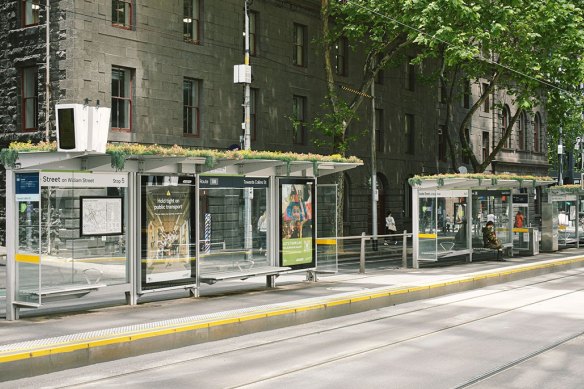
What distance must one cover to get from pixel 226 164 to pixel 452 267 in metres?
11.7

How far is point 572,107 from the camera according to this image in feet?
141

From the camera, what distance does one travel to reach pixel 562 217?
35.2m

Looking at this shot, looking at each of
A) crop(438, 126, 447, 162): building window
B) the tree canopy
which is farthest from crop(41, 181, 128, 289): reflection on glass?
crop(438, 126, 447, 162): building window

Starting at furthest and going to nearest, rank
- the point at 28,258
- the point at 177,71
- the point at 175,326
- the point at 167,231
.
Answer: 1. the point at 177,71
2. the point at 167,231
3. the point at 28,258
4. the point at 175,326

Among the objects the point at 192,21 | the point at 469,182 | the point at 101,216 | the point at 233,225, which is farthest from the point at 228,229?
the point at 192,21

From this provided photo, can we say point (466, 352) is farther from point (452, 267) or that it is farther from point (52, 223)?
point (452, 267)

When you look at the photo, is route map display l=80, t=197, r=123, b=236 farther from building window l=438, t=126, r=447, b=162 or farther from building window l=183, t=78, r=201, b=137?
building window l=438, t=126, r=447, b=162

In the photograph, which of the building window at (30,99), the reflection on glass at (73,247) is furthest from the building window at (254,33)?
the reflection on glass at (73,247)

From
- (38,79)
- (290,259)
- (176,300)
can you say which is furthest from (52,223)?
(38,79)

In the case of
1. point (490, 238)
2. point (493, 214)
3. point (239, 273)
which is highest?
point (493, 214)

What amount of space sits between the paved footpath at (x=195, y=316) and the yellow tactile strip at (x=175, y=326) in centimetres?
1

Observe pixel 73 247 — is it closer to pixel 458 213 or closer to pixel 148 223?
pixel 148 223

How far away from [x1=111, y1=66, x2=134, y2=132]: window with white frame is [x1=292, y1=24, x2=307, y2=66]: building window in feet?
33.6

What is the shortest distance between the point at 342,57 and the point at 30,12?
637 inches
